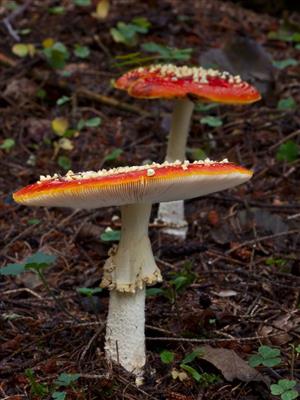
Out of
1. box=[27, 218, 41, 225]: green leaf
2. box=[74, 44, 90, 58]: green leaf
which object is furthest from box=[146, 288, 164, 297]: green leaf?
box=[74, 44, 90, 58]: green leaf

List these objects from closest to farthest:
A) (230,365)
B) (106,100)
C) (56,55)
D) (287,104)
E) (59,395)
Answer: (59,395) < (230,365) < (287,104) < (106,100) < (56,55)

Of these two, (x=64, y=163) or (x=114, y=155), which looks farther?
(x=64, y=163)

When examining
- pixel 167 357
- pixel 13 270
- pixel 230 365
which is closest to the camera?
pixel 230 365

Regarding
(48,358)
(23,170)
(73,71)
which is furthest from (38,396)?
(73,71)

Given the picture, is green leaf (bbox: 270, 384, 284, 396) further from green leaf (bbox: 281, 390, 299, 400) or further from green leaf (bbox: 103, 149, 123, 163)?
green leaf (bbox: 103, 149, 123, 163)

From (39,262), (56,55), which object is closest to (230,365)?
(39,262)

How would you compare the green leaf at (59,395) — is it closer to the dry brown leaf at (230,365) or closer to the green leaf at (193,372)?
the green leaf at (193,372)

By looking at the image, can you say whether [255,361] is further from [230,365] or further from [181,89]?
[181,89]

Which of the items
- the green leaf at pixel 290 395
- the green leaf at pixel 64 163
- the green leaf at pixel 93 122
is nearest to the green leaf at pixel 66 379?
the green leaf at pixel 290 395
